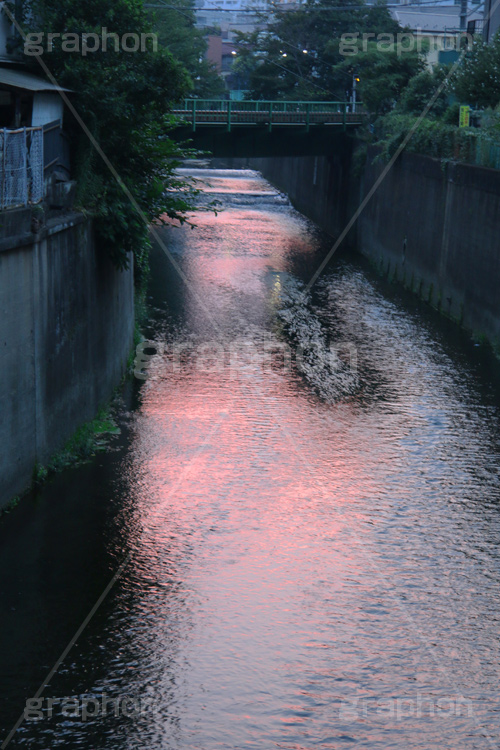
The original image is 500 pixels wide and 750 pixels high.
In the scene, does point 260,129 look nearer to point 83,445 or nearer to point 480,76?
point 480,76

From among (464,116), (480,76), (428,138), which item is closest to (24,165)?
(464,116)

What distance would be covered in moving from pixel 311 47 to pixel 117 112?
52.4 metres

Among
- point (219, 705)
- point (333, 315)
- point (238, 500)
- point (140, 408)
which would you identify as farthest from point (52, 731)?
point (333, 315)

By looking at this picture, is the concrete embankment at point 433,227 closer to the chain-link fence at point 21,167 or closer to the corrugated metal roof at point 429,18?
the chain-link fence at point 21,167

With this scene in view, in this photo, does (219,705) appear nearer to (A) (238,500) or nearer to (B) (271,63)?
(A) (238,500)

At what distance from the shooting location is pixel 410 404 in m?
20.8

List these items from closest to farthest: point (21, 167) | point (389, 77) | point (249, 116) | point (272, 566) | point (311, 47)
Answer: point (272, 566)
point (21, 167)
point (249, 116)
point (389, 77)
point (311, 47)

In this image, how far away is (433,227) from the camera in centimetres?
3291

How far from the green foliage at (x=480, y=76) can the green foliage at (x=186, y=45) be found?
2957 centimetres

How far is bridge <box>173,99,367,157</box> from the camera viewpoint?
4200 centimetres

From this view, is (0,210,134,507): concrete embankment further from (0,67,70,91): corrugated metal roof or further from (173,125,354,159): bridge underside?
(173,125,354,159): bridge underside

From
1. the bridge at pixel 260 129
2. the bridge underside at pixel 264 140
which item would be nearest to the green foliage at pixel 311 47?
the bridge underside at pixel 264 140

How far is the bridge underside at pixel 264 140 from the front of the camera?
141ft

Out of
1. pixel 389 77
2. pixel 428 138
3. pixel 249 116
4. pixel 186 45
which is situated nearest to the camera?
pixel 428 138
